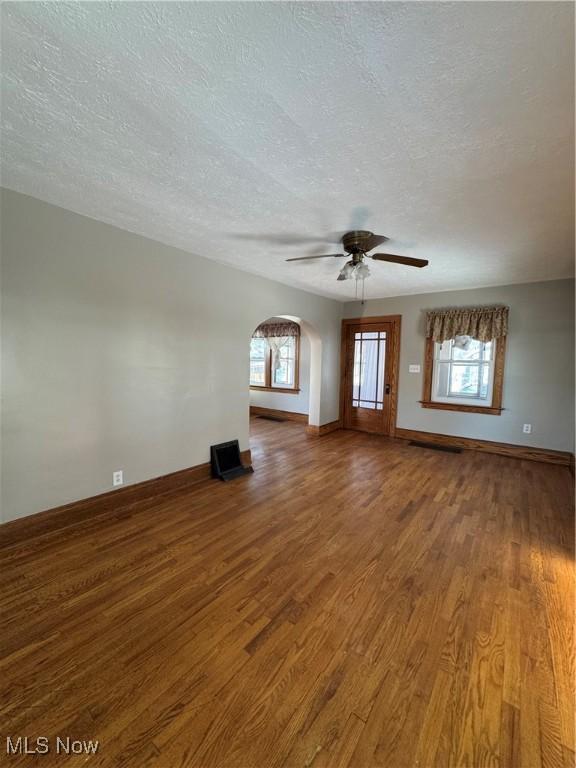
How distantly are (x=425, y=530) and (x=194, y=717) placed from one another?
2093 mm

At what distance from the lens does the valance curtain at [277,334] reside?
22.6 ft

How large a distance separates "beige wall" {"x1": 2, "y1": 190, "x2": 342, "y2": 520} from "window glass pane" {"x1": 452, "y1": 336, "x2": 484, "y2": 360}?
3419 mm

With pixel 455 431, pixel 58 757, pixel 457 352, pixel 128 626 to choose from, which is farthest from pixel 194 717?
pixel 457 352

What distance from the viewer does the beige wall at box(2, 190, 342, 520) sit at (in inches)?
90.6

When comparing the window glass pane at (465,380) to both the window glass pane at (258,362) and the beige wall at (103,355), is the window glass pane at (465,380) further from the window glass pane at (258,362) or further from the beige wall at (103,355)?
the window glass pane at (258,362)

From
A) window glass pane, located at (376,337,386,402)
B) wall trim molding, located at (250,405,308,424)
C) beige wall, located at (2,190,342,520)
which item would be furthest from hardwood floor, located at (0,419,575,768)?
wall trim molding, located at (250,405,308,424)

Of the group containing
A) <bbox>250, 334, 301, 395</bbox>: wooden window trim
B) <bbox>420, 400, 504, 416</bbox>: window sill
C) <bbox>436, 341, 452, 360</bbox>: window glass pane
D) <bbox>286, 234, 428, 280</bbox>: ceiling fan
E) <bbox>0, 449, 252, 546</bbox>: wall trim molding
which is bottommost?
<bbox>0, 449, 252, 546</bbox>: wall trim molding

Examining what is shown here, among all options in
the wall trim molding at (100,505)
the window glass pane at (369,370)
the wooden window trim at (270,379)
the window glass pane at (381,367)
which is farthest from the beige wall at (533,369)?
the wall trim molding at (100,505)

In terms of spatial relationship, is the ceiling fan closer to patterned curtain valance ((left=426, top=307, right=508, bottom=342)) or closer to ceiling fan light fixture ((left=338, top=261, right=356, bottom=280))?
ceiling fan light fixture ((left=338, top=261, right=356, bottom=280))

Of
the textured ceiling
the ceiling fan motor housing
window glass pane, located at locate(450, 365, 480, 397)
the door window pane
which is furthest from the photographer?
the door window pane

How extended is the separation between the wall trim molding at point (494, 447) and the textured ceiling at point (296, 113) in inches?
124

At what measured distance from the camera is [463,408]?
5.00 meters

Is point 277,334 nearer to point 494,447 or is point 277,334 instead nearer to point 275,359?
point 275,359

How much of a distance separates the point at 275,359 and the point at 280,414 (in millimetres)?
1276
